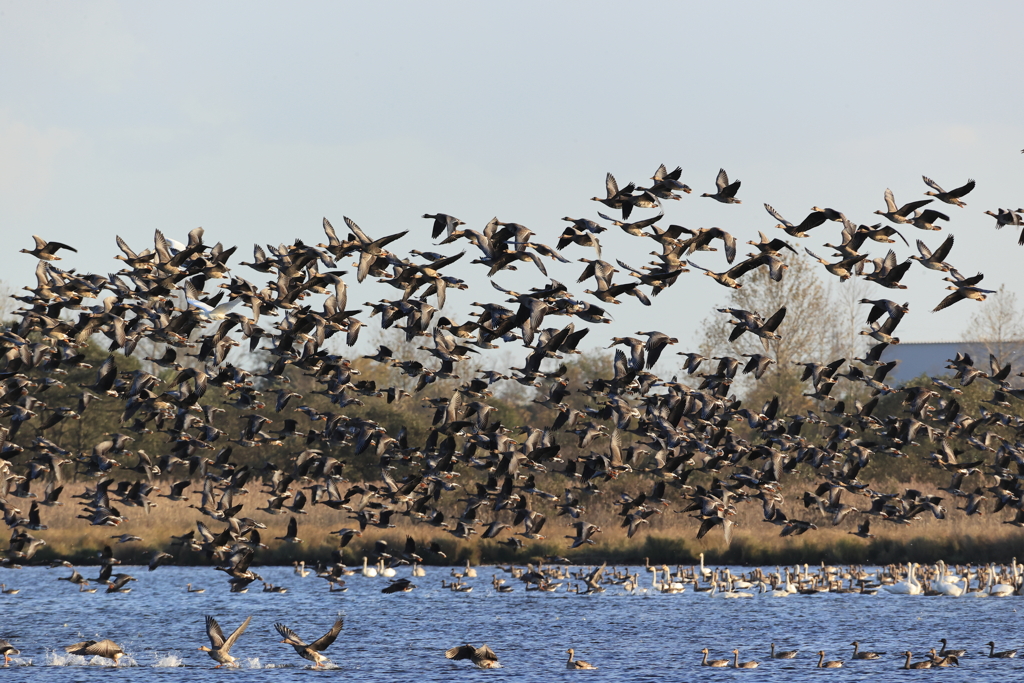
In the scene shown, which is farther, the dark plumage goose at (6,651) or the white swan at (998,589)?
the white swan at (998,589)

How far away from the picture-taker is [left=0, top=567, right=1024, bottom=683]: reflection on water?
102 feet

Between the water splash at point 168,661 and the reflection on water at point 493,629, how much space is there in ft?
0.38

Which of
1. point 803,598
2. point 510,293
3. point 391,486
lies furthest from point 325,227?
point 803,598

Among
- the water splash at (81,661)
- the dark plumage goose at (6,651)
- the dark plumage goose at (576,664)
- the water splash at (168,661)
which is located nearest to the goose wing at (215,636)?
the water splash at (168,661)

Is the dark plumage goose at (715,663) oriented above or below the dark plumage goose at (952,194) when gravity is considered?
below

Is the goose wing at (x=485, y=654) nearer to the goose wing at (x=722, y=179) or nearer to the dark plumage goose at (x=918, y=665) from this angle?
the dark plumage goose at (x=918, y=665)

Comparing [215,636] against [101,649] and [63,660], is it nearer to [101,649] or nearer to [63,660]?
[101,649]

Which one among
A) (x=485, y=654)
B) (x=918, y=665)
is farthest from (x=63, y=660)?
(x=918, y=665)

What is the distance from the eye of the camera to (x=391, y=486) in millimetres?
32500

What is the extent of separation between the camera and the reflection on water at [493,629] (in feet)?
102

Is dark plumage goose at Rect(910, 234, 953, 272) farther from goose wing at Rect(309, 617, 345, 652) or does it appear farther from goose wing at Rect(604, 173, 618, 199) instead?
goose wing at Rect(309, 617, 345, 652)

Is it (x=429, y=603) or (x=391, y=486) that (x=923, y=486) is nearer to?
(x=429, y=603)

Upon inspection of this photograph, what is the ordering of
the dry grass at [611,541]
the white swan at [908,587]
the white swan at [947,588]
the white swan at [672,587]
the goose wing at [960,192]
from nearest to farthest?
the goose wing at [960,192], the white swan at [908,587], the white swan at [947,588], the white swan at [672,587], the dry grass at [611,541]

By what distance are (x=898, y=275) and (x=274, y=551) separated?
35.6m
